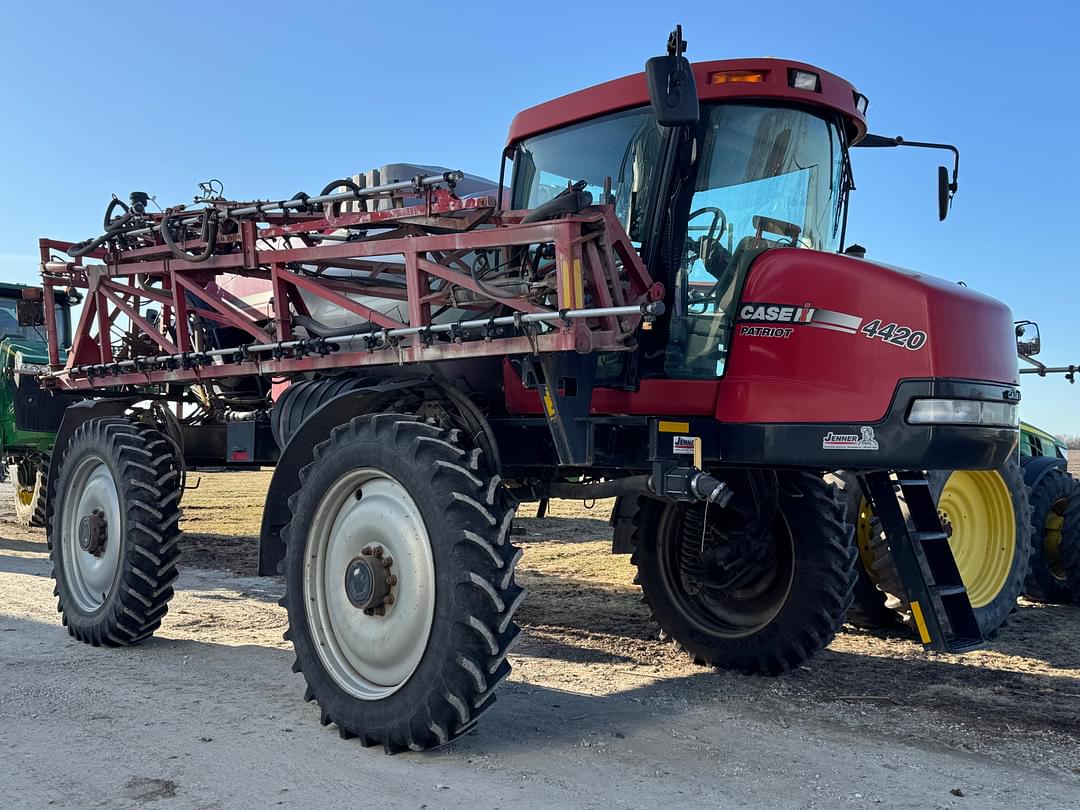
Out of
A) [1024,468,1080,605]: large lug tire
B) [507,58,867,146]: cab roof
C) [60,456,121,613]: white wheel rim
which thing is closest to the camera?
[507,58,867,146]: cab roof

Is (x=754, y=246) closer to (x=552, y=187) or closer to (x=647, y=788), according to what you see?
(x=552, y=187)

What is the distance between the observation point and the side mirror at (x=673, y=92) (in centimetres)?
400

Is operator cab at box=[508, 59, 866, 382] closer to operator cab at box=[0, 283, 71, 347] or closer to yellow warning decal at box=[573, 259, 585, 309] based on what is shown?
yellow warning decal at box=[573, 259, 585, 309]

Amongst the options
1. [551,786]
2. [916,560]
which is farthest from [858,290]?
[551,786]

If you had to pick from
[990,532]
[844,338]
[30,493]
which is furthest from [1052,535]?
[30,493]

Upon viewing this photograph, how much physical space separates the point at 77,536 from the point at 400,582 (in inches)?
134

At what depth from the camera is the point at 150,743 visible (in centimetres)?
426

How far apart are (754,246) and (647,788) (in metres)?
2.47

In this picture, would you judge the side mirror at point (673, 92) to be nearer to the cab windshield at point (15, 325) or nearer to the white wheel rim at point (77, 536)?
the white wheel rim at point (77, 536)

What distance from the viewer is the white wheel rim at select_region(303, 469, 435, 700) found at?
4.35 metres

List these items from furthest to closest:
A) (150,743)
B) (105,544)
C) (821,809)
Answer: (105,544)
(150,743)
(821,809)

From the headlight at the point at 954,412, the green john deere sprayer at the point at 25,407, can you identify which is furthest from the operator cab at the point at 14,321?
the headlight at the point at 954,412

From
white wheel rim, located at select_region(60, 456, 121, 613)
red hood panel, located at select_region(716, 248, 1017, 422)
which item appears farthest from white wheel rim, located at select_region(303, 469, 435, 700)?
white wheel rim, located at select_region(60, 456, 121, 613)

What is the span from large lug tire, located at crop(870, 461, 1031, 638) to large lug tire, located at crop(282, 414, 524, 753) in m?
4.12
